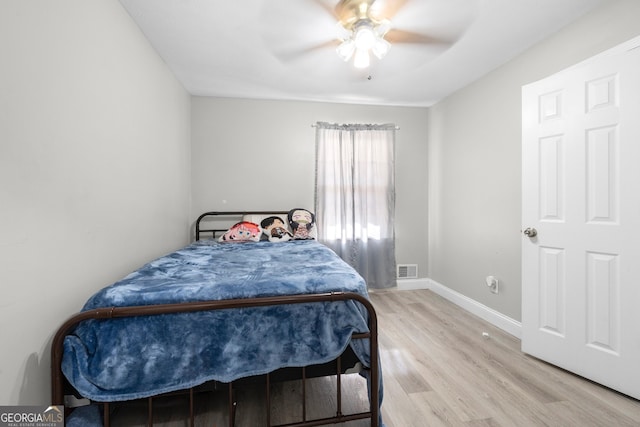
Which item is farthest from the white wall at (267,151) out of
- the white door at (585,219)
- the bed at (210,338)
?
the bed at (210,338)

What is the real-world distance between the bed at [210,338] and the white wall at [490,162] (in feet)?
6.07

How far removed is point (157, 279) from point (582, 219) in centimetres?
260

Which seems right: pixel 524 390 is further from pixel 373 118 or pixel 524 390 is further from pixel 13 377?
pixel 373 118

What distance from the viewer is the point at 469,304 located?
9.62ft

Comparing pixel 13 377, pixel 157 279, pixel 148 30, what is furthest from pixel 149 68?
pixel 13 377

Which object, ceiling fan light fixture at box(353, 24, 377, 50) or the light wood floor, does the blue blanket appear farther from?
ceiling fan light fixture at box(353, 24, 377, 50)

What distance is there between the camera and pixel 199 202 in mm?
3311

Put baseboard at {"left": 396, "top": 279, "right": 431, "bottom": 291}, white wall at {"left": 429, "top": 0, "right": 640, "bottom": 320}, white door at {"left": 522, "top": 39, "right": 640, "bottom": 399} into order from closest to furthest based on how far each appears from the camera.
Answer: white door at {"left": 522, "top": 39, "right": 640, "bottom": 399}, white wall at {"left": 429, "top": 0, "right": 640, "bottom": 320}, baseboard at {"left": 396, "top": 279, "right": 431, "bottom": 291}

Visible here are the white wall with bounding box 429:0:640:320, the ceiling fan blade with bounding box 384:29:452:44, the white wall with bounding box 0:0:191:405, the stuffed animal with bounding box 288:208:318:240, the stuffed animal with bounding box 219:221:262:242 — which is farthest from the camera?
the stuffed animal with bounding box 288:208:318:240

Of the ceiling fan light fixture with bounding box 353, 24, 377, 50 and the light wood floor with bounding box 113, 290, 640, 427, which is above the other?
the ceiling fan light fixture with bounding box 353, 24, 377, 50

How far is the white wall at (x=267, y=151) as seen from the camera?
10.9ft

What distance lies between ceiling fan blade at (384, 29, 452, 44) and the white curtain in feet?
4.53

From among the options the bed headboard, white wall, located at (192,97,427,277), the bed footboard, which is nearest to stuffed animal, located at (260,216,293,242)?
the bed headboard

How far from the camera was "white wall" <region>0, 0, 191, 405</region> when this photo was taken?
102cm
